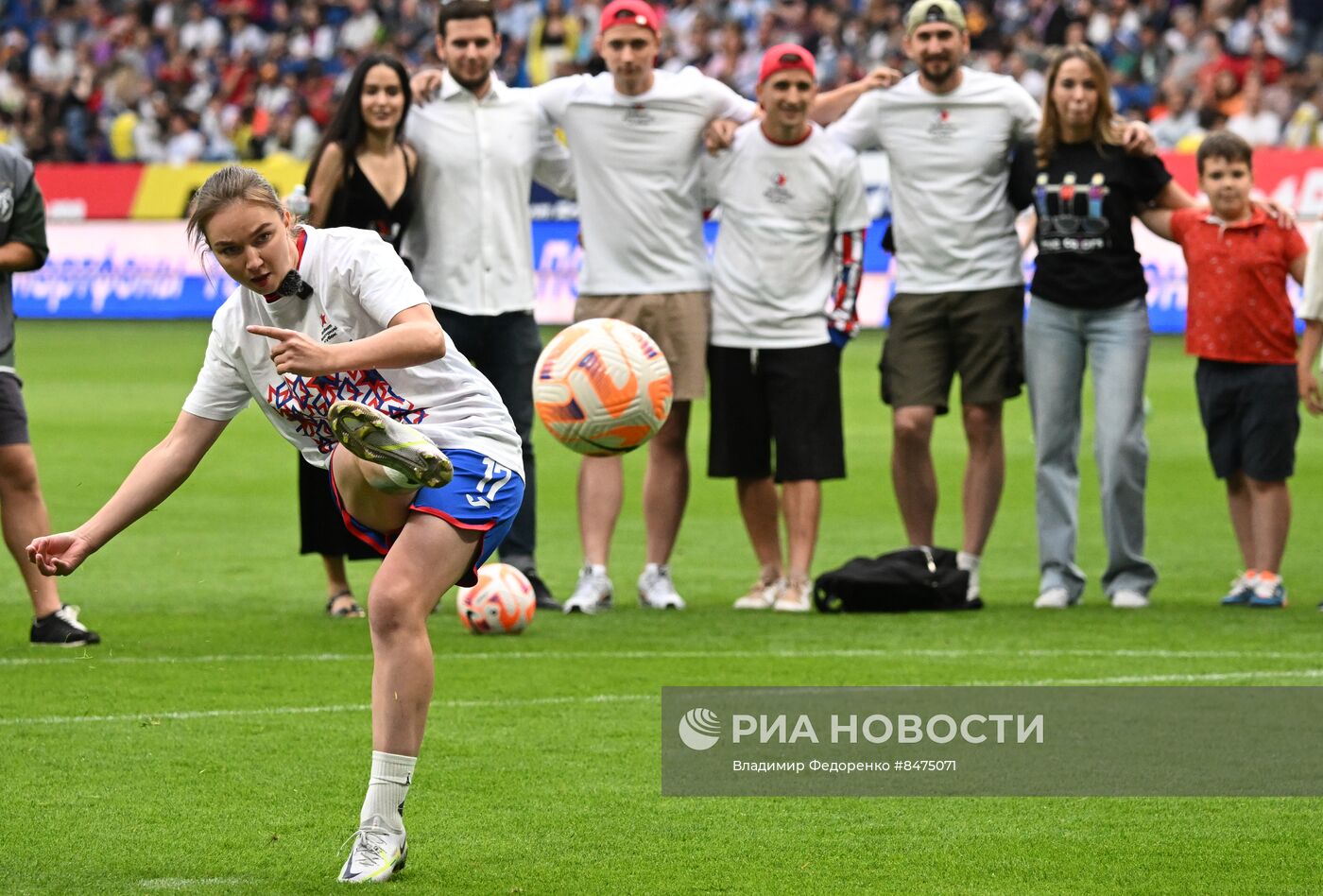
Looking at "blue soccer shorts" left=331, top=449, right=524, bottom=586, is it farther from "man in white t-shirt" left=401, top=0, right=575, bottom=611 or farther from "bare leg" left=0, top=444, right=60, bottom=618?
"man in white t-shirt" left=401, top=0, right=575, bottom=611

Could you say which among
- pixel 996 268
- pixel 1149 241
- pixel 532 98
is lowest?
pixel 1149 241

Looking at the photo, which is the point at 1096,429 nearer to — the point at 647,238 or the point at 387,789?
the point at 647,238

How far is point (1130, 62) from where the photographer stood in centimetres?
2752

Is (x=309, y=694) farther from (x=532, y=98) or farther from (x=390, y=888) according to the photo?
(x=532, y=98)

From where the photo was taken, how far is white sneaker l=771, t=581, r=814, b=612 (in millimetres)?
9492

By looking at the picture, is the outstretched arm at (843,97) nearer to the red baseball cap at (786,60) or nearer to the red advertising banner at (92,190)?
the red baseball cap at (786,60)

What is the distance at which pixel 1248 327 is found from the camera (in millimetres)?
9500

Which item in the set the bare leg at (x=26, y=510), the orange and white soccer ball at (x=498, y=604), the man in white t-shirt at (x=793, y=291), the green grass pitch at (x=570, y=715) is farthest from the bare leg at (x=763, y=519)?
the bare leg at (x=26, y=510)

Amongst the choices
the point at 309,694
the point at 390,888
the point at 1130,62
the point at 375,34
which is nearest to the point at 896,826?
the point at 390,888

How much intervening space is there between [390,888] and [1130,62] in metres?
24.6

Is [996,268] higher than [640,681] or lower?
higher

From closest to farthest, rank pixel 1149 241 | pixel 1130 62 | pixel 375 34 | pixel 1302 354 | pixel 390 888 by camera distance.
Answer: pixel 390 888 < pixel 1302 354 < pixel 1149 241 < pixel 1130 62 < pixel 375 34

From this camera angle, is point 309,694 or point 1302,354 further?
point 1302,354

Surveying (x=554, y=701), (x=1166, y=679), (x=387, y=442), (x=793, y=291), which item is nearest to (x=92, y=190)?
(x=793, y=291)
